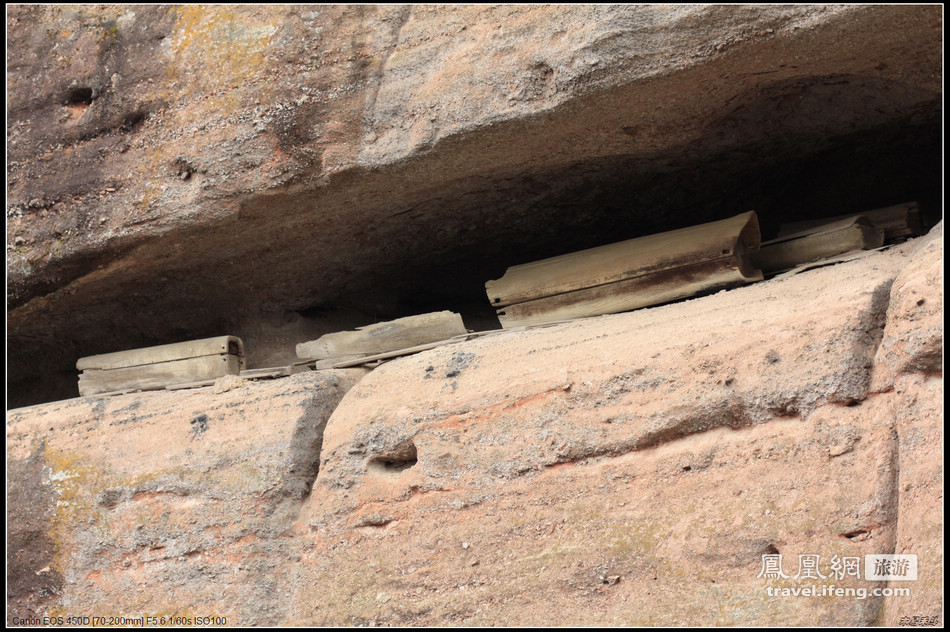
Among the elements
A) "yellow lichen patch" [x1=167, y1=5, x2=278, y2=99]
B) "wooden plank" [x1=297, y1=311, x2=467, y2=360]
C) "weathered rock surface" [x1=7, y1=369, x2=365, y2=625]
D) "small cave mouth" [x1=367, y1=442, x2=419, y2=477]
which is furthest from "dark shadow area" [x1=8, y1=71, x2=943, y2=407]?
"small cave mouth" [x1=367, y1=442, x2=419, y2=477]

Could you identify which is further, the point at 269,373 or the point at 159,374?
the point at 159,374

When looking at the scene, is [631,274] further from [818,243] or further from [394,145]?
[394,145]

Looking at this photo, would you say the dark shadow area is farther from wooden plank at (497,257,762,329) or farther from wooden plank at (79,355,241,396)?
wooden plank at (497,257,762,329)

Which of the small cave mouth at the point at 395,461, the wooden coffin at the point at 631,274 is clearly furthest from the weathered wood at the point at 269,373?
the wooden coffin at the point at 631,274

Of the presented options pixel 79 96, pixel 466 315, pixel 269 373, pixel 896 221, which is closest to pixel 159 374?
pixel 269 373

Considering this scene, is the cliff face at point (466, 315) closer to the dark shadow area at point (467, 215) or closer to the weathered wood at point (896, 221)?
the dark shadow area at point (467, 215)

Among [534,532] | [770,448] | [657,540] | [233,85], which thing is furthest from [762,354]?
[233,85]

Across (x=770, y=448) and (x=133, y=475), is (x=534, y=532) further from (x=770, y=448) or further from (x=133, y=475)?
(x=133, y=475)
